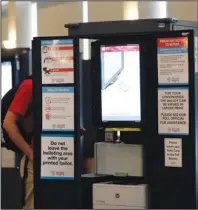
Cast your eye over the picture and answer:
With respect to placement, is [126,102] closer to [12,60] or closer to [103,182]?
[103,182]

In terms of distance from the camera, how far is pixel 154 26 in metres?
3.71

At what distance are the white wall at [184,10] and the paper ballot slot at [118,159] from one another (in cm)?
283

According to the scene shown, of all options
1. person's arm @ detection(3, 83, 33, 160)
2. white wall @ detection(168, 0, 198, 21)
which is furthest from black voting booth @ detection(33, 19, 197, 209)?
white wall @ detection(168, 0, 198, 21)

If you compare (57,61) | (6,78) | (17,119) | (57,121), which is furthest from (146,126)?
(6,78)

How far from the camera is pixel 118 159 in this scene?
12.7ft

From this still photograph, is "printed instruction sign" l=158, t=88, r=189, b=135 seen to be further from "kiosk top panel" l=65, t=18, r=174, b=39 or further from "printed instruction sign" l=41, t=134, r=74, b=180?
"printed instruction sign" l=41, t=134, r=74, b=180

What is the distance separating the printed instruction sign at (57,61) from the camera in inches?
148

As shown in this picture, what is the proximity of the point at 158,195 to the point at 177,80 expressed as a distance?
750mm

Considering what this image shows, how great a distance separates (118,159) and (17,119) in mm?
728

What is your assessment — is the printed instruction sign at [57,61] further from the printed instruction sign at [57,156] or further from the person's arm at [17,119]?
the printed instruction sign at [57,156]

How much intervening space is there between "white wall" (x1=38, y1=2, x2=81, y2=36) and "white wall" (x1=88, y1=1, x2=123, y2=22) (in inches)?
10.2

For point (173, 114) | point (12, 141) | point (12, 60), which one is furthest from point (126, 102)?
point (12, 60)

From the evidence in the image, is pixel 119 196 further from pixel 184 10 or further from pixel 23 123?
pixel 184 10

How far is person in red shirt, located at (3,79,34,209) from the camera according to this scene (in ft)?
12.8
